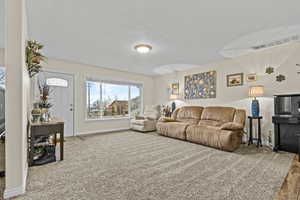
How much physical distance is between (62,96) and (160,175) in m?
3.98

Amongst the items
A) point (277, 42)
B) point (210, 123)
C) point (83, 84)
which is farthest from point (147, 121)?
point (277, 42)

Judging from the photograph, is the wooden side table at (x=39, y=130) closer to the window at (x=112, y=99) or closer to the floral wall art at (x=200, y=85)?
the window at (x=112, y=99)

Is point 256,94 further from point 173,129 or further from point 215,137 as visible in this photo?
point 173,129

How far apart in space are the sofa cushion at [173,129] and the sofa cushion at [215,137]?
17cm

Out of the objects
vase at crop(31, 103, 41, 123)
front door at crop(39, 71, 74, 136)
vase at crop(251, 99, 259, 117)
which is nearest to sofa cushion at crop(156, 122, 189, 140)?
vase at crop(251, 99, 259, 117)

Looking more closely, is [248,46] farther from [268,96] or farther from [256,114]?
[256,114]

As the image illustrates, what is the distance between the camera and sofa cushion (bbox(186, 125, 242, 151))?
10.5 feet

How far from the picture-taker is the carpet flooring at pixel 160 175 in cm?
166

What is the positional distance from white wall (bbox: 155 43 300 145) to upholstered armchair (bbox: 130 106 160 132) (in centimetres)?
176

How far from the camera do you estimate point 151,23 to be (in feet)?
8.21

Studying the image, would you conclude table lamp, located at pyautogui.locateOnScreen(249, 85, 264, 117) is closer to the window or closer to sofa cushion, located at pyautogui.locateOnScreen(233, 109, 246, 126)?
sofa cushion, located at pyautogui.locateOnScreen(233, 109, 246, 126)

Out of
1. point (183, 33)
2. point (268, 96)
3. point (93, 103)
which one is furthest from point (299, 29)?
point (93, 103)

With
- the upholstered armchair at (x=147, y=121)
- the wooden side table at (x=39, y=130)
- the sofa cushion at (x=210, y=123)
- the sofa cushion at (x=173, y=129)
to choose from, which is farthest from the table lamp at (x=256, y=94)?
the wooden side table at (x=39, y=130)

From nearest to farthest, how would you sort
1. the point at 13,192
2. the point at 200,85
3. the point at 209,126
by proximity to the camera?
the point at 13,192 → the point at 209,126 → the point at 200,85
